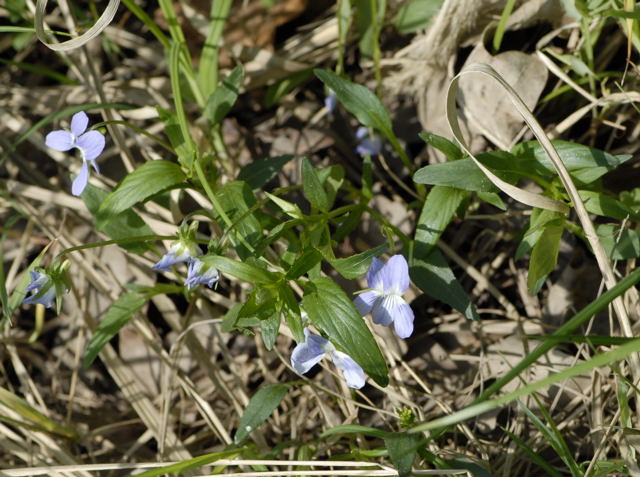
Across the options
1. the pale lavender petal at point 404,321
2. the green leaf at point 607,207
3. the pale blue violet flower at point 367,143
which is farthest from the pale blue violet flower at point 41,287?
the green leaf at point 607,207

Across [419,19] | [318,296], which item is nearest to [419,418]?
[318,296]

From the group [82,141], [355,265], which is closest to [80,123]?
[82,141]

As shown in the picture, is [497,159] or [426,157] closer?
[497,159]

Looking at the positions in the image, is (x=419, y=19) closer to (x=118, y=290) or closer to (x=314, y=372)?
(x=314, y=372)

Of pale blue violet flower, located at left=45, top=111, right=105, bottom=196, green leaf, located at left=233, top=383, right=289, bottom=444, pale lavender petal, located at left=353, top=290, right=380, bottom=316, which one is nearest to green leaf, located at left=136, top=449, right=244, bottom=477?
green leaf, located at left=233, top=383, right=289, bottom=444

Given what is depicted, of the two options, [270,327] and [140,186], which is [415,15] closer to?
[140,186]

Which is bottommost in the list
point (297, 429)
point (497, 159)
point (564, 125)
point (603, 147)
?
point (297, 429)

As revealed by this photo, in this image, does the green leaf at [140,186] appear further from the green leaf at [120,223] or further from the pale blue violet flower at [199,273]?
the pale blue violet flower at [199,273]
